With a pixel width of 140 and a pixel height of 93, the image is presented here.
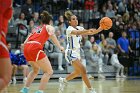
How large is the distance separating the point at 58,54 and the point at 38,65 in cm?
801

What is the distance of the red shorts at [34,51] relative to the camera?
915 centimetres

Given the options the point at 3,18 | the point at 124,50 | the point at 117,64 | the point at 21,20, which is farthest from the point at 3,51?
the point at 124,50

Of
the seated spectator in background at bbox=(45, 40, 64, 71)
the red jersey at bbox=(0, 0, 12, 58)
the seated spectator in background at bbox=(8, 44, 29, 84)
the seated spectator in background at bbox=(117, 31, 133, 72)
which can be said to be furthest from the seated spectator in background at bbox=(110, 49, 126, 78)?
the red jersey at bbox=(0, 0, 12, 58)

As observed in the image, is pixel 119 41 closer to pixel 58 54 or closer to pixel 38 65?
pixel 58 54

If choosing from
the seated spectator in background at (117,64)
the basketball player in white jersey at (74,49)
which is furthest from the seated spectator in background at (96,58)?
the basketball player in white jersey at (74,49)

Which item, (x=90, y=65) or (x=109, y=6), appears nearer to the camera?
(x=90, y=65)

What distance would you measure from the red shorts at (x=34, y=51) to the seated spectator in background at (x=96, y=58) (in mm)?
8975

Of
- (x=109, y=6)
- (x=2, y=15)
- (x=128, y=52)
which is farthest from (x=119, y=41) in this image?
(x=2, y=15)

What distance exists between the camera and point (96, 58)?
59.5 ft

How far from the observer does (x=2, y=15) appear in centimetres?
485

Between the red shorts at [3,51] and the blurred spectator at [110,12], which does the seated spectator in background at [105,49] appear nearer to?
the blurred spectator at [110,12]

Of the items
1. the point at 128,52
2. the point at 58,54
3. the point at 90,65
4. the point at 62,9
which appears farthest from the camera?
the point at 62,9

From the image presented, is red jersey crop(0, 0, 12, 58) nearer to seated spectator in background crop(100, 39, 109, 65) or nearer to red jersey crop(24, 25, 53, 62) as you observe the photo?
red jersey crop(24, 25, 53, 62)

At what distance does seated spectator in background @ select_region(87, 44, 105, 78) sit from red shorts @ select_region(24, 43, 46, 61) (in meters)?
8.98
